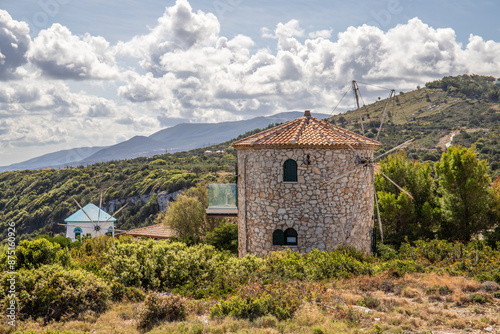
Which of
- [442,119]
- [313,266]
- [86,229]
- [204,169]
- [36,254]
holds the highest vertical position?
[442,119]

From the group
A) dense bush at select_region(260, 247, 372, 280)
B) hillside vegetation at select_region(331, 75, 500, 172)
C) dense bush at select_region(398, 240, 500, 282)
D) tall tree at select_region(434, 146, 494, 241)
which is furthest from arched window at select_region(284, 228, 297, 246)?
hillside vegetation at select_region(331, 75, 500, 172)

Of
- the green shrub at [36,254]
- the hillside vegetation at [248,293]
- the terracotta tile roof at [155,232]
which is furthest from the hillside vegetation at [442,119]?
the green shrub at [36,254]

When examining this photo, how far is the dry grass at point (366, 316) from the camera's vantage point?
842 centimetres

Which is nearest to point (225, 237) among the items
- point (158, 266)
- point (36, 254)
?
point (158, 266)

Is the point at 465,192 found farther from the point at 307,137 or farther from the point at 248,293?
the point at 248,293

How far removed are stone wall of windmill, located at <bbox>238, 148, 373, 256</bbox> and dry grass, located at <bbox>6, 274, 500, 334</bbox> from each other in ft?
14.3

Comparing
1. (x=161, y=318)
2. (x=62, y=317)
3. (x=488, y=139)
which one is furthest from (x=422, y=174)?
(x=488, y=139)

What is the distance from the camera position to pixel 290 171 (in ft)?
51.3

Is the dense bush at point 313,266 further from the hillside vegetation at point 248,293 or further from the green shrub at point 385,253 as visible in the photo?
the green shrub at point 385,253

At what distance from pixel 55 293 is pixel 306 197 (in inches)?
366

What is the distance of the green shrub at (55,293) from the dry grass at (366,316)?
16.2 inches

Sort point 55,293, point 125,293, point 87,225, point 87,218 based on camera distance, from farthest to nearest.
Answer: point 87,218 < point 87,225 < point 125,293 < point 55,293

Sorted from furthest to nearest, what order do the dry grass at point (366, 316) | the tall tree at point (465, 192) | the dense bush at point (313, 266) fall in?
the tall tree at point (465, 192)
the dense bush at point (313, 266)
the dry grass at point (366, 316)

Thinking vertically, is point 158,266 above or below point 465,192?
below
